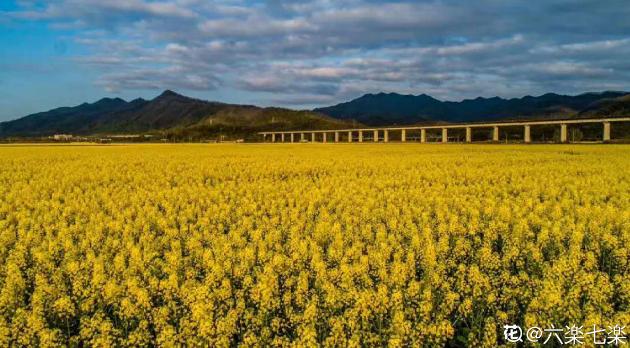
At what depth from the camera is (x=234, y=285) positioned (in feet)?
24.1

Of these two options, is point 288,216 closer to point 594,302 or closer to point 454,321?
point 454,321

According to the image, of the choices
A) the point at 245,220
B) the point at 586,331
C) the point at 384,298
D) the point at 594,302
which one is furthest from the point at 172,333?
the point at 245,220

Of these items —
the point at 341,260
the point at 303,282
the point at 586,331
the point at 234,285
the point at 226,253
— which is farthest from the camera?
the point at 226,253

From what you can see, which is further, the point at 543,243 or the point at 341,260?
the point at 543,243

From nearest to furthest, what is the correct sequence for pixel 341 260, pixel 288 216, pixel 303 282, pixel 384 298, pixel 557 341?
pixel 557 341 → pixel 384 298 → pixel 303 282 → pixel 341 260 → pixel 288 216

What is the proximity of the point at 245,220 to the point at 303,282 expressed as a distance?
4926 mm

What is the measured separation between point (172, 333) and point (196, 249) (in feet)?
12.4

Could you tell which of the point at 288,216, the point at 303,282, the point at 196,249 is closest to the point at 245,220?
the point at 288,216

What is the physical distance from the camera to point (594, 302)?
6.19 meters

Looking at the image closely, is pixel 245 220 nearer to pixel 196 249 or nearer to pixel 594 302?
pixel 196 249

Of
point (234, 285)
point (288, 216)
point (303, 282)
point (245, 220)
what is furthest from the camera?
point (288, 216)

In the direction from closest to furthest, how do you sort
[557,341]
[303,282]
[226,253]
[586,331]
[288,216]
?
[586,331], [557,341], [303,282], [226,253], [288,216]

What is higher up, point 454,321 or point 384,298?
point 384,298

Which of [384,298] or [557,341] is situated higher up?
[384,298]
